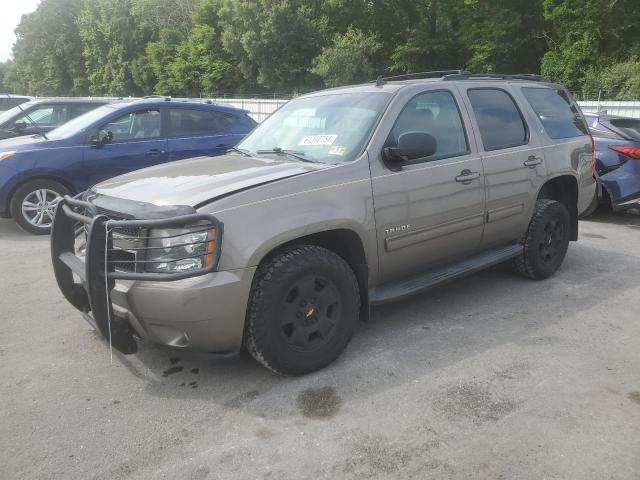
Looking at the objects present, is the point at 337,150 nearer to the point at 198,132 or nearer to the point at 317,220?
the point at 317,220

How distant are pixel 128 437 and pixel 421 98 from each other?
2965 mm

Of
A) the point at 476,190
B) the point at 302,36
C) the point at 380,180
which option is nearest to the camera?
the point at 380,180

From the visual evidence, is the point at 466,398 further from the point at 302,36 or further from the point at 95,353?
the point at 302,36

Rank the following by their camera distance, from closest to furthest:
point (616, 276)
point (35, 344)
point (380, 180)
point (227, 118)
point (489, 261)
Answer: point (380, 180), point (35, 344), point (489, 261), point (616, 276), point (227, 118)

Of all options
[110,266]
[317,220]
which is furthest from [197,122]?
[110,266]

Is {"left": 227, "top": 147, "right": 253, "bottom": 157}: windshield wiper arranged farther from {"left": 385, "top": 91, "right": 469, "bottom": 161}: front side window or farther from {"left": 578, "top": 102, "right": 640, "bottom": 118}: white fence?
{"left": 578, "top": 102, "right": 640, "bottom": 118}: white fence

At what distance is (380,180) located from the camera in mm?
3689

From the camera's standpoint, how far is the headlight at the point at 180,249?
9.66 feet

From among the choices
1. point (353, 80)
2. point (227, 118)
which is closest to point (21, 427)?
point (227, 118)

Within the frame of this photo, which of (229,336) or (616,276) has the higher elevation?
(229,336)

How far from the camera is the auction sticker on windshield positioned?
12.8 feet

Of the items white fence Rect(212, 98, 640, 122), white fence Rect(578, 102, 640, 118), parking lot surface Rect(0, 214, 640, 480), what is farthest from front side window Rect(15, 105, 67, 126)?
white fence Rect(578, 102, 640, 118)

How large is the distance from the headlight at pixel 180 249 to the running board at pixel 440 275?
1.26m

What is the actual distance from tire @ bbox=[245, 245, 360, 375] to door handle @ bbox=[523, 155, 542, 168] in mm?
2185
